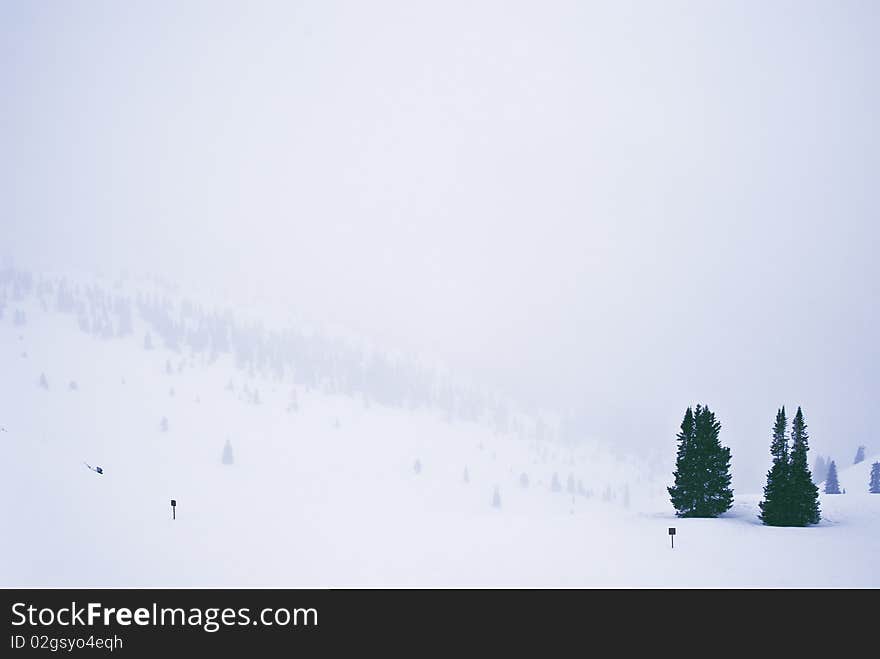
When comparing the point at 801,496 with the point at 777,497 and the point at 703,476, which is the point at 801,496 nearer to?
the point at 777,497

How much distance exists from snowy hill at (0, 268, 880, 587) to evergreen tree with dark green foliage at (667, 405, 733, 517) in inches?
67.0

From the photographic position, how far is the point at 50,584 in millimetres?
16156

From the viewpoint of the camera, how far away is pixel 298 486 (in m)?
71.2

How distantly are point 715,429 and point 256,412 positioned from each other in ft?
268

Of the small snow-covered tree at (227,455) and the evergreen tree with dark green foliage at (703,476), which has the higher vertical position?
the evergreen tree with dark green foliage at (703,476)

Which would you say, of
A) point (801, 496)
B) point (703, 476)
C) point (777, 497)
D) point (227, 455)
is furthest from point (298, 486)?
point (801, 496)

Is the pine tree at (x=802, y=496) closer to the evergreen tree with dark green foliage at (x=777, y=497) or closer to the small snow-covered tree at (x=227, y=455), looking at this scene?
the evergreen tree with dark green foliage at (x=777, y=497)

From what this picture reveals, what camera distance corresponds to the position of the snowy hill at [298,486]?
20031mm

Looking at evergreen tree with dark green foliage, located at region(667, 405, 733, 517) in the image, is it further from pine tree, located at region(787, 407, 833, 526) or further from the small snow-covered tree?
the small snow-covered tree

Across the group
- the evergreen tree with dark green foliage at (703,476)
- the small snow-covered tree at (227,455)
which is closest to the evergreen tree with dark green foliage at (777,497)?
the evergreen tree with dark green foliage at (703,476)

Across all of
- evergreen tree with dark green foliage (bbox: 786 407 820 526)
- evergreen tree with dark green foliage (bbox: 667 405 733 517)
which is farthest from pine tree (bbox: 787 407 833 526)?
evergreen tree with dark green foliage (bbox: 667 405 733 517)

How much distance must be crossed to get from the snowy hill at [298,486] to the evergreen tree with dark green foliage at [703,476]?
67.0 inches

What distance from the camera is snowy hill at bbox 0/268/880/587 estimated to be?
65.7ft
